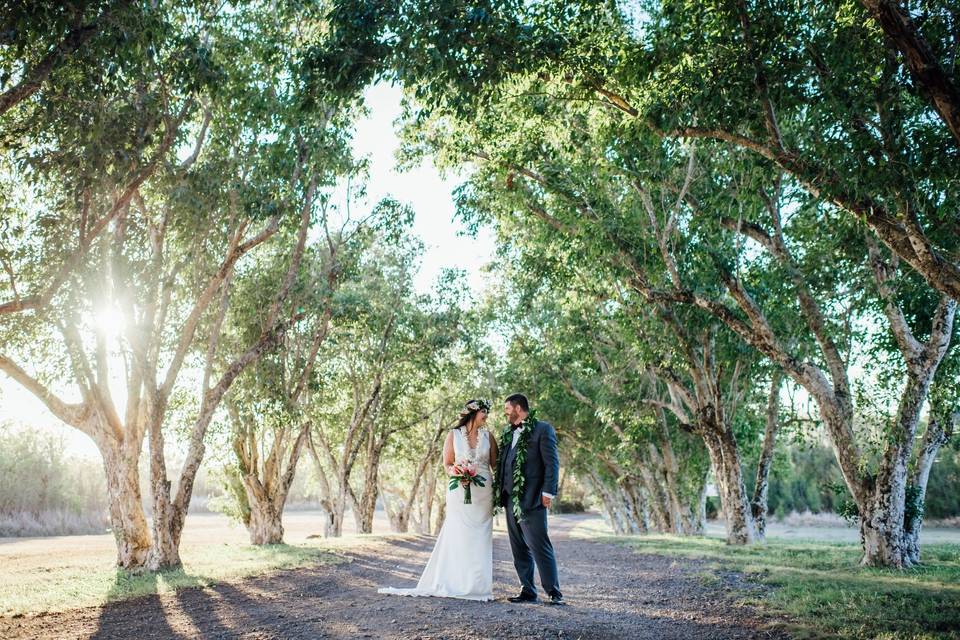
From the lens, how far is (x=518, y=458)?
7.90 m

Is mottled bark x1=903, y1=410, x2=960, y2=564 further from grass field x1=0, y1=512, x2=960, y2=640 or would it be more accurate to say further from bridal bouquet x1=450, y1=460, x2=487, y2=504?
bridal bouquet x1=450, y1=460, x2=487, y2=504

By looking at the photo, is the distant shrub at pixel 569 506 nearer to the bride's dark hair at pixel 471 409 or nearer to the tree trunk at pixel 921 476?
the tree trunk at pixel 921 476

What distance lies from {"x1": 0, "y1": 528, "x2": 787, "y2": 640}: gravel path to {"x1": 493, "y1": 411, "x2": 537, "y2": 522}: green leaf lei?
111 centimetres

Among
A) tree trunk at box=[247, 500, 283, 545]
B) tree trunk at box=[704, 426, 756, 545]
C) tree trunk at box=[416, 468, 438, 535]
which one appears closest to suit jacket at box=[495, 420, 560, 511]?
tree trunk at box=[704, 426, 756, 545]

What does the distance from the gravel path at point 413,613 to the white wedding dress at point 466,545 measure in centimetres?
26

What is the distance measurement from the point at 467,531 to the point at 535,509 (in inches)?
42.5

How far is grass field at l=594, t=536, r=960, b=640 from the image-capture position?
5.88 metres

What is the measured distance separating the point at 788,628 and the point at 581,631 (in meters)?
1.95

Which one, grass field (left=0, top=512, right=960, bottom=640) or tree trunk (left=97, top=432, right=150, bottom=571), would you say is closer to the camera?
grass field (left=0, top=512, right=960, bottom=640)

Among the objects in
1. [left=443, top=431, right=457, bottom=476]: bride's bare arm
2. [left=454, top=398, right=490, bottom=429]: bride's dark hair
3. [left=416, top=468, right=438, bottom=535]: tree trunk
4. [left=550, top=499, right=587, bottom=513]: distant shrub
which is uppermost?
[left=454, top=398, right=490, bottom=429]: bride's dark hair

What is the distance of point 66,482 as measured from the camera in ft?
117

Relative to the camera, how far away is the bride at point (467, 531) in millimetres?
8055

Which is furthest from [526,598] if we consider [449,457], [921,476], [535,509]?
[921,476]

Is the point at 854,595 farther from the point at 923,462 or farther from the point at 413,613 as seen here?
the point at 923,462
